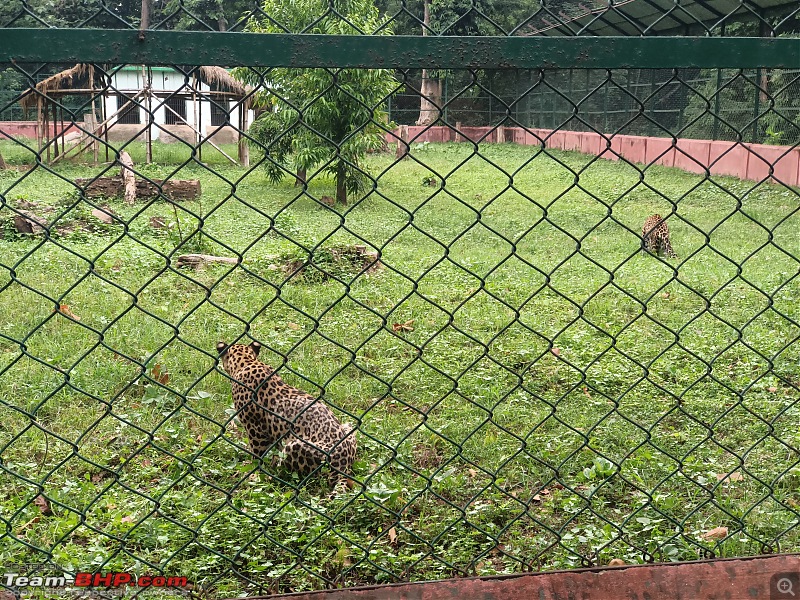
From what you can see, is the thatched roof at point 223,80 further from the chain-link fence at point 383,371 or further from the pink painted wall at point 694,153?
the chain-link fence at point 383,371

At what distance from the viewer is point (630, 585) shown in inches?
96.8

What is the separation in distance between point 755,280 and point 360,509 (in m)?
5.13

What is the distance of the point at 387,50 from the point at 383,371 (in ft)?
9.60

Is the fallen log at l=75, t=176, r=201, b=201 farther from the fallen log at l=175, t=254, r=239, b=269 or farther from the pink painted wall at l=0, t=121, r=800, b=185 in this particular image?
the fallen log at l=175, t=254, r=239, b=269

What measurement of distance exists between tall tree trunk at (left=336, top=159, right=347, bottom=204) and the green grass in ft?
11.0

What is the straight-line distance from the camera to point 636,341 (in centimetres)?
544

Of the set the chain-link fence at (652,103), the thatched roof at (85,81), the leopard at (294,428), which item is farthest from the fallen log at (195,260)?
the thatched roof at (85,81)

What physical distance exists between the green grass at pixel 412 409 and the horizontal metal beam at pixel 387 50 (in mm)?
309

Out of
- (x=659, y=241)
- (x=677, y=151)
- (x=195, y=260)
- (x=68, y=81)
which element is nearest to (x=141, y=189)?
(x=195, y=260)

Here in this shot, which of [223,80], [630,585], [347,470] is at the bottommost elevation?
[223,80]

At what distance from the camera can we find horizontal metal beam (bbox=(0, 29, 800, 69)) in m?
2.00

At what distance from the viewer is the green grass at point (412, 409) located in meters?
2.72

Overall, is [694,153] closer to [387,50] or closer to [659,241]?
[659,241]

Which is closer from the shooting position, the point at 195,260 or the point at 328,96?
the point at 195,260
